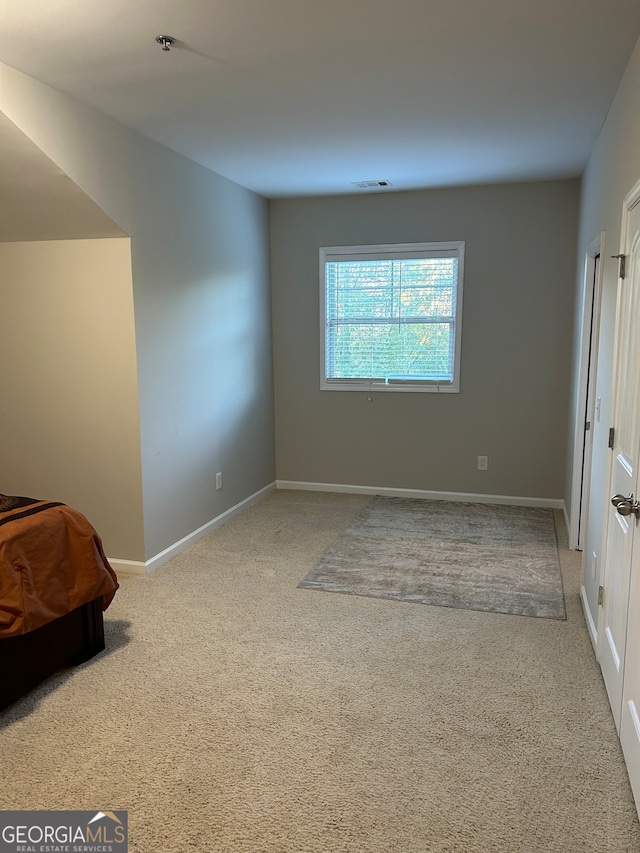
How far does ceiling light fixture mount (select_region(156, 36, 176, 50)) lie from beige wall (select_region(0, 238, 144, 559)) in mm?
1304

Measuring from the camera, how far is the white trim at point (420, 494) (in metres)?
5.27

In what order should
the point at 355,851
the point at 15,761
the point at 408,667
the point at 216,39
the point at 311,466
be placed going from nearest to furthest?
the point at 355,851
the point at 15,761
the point at 216,39
the point at 408,667
the point at 311,466

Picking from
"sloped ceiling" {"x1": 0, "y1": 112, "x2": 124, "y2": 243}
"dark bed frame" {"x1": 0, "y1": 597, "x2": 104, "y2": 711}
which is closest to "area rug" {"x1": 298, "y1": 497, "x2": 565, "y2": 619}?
"dark bed frame" {"x1": 0, "y1": 597, "x2": 104, "y2": 711}

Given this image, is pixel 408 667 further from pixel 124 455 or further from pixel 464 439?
pixel 464 439

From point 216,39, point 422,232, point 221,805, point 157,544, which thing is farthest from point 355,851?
point 422,232

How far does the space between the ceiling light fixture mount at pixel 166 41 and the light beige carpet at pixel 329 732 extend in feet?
8.56

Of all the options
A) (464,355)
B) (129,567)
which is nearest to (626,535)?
(129,567)

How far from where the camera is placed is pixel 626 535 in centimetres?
Result: 229

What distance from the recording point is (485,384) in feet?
17.3

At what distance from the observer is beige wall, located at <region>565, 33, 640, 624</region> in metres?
2.52

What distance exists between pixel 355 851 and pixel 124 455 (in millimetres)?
2614

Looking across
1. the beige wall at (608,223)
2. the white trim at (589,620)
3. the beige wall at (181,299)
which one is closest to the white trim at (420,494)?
the beige wall at (181,299)

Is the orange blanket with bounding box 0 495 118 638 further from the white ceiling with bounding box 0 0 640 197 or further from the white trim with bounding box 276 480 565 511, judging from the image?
the white trim with bounding box 276 480 565 511

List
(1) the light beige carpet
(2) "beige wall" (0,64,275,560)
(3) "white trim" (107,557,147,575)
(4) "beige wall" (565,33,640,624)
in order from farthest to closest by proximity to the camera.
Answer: (3) "white trim" (107,557,147,575), (2) "beige wall" (0,64,275,560), (4) "beige wall" (565,33,640,624), (1) the light beige carpet
